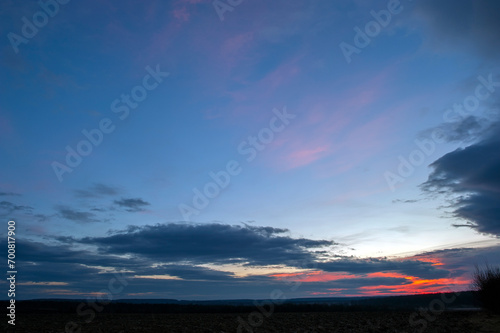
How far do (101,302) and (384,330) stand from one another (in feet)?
333

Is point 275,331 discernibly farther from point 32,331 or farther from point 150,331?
point 32,331

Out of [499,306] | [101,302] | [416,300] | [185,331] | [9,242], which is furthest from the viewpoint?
[416,300]

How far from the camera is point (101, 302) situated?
→ 110m

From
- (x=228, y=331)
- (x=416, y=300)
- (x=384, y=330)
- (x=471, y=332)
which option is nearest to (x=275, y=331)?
(x=228, y=331)

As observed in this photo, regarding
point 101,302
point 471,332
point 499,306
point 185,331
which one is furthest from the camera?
point 101,302

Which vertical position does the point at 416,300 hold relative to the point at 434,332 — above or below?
below

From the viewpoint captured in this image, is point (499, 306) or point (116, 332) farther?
point (499, 306)

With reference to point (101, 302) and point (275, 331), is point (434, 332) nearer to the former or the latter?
point (275, 331)

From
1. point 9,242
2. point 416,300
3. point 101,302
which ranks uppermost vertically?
point 9,242

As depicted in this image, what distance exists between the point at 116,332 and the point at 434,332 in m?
28.6

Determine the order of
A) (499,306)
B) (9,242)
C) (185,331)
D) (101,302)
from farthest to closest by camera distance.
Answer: (101,302)
(499,306)
(185,331)
(9,242)

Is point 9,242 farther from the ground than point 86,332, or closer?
farther from the ground

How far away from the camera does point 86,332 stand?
1248 inches

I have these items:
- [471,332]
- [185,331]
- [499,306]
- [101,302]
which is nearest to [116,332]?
[185,331]
